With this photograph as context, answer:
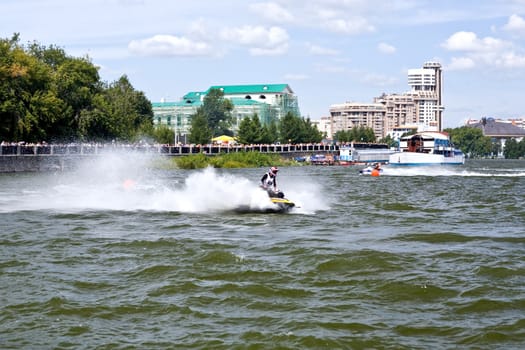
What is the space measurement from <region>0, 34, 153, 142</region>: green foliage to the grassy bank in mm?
10703

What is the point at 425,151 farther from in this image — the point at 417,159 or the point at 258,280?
the point at 258,280

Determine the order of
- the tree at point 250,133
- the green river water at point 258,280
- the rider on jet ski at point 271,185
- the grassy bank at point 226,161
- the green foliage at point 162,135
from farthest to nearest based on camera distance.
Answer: the tree at point 250,133, the green foliage at point 162,135, the grassy bank at point 226,161, the rider on jet ski at point 271,185, the green river water at point 258,280

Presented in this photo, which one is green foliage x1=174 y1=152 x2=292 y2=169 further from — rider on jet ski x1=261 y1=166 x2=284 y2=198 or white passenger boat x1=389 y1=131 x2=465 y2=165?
rider on jet ski x1=261 y1=166 x2=284 y2=198

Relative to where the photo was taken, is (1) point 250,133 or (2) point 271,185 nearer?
(2) point 271,185

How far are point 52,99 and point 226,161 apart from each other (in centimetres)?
2940

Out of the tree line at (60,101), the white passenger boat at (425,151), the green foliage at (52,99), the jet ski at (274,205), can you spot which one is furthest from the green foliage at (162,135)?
the jet ski at (274,205)

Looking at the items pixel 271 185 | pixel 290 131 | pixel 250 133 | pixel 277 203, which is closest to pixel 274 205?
pixel 277 203

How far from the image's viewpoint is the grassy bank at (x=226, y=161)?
312 feet

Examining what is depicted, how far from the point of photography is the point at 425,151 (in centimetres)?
12306

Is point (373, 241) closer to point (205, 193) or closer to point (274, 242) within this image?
point (274, 242)

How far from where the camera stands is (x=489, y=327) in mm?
13250

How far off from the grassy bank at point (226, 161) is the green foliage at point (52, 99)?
10703 mm

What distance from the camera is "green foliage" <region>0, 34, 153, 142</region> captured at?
78.7 m

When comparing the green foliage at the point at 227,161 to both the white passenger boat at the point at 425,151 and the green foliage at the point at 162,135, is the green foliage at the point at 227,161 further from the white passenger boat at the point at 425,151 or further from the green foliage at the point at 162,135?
the white passenger boat at the point at 425,151
